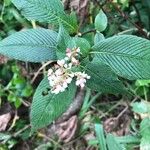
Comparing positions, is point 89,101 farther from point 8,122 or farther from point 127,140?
point 8,122

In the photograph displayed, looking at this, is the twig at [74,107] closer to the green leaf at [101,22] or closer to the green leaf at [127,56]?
the green leaf at [101,22]

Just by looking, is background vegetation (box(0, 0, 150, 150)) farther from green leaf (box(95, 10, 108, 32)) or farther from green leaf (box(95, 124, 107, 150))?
green leaf (box(95, 10, 108, 32))

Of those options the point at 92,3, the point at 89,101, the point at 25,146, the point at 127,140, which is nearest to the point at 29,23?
the point at 92,3

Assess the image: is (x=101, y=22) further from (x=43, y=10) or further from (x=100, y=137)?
(x=100, y=137)

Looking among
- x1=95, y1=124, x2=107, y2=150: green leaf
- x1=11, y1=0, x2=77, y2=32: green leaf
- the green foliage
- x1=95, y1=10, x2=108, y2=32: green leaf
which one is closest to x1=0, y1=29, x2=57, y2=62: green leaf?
x1=11, y1=0, x2=77, y2=32: green leaf

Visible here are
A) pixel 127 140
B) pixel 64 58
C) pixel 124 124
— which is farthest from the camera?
pixel 124 124

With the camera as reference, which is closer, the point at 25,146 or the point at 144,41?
the point at 144,41

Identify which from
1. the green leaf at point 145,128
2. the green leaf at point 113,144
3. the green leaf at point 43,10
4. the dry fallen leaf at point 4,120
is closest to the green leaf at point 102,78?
the green leaf at point 43,10
